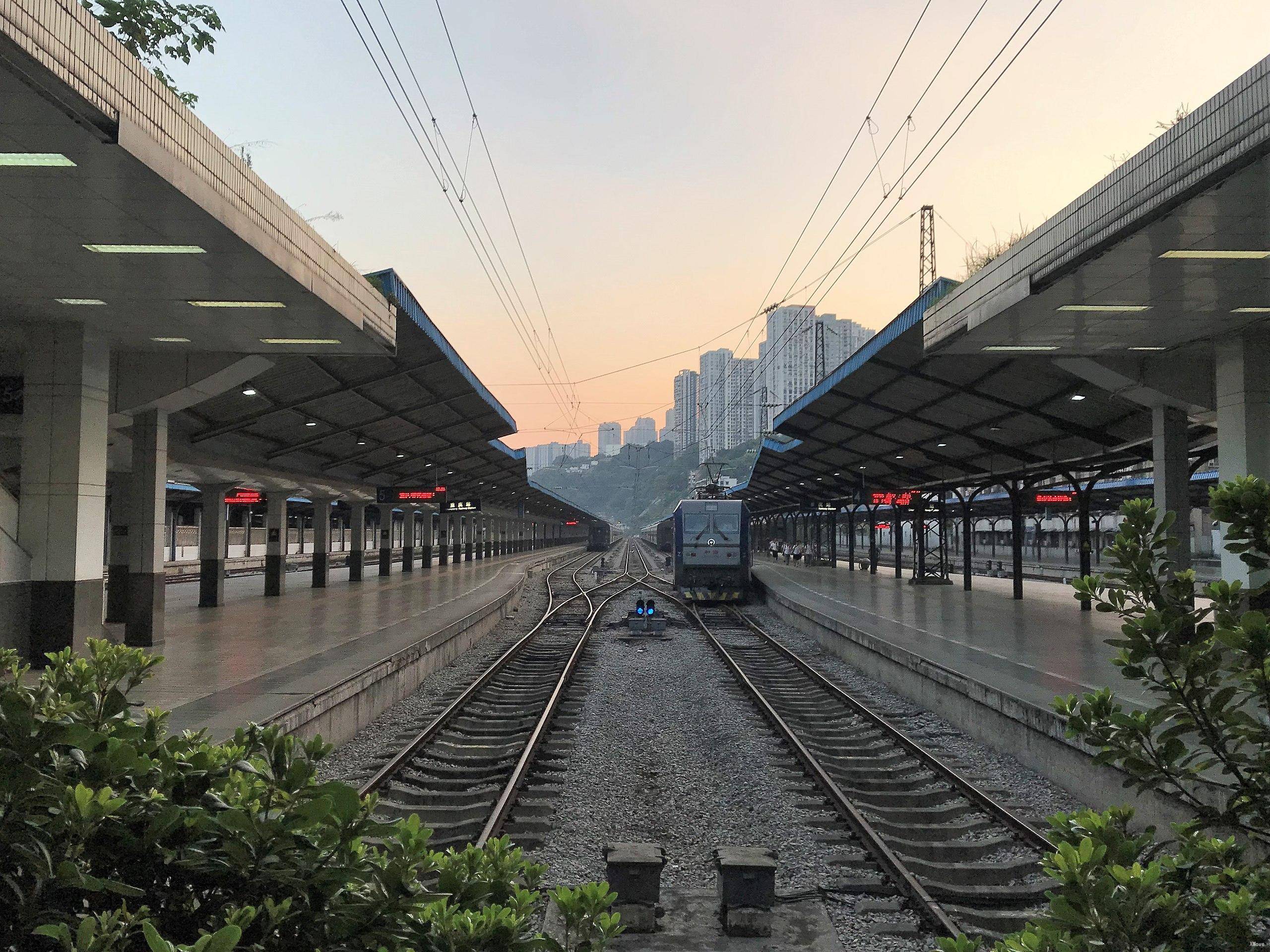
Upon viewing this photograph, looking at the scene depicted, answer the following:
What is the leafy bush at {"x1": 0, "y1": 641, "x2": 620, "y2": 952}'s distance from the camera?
1727mm

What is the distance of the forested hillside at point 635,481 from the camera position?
78812 mm

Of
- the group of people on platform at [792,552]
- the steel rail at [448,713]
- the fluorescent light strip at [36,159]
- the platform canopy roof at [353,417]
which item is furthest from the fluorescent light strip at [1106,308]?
the group of people on platform at [792,552]

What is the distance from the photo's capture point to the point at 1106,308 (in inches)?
409

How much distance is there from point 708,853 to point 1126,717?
4.88 meters

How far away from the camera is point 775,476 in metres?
38.7

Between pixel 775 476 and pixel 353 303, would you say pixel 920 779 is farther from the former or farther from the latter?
pixel 775 476

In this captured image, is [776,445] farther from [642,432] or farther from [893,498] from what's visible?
[642,432]

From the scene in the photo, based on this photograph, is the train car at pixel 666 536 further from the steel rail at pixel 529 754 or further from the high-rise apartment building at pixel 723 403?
the steel rail at pixel 529 754

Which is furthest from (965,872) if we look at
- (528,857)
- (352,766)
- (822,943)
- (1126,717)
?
(352,766)

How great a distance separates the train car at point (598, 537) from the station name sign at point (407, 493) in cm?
5518

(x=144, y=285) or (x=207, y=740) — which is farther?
(x=144, y=285)

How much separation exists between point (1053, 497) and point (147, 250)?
888 inches

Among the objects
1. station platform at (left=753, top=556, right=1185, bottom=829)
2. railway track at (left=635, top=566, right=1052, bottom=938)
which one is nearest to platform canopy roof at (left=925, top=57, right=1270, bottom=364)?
station platform at (left=753, top=556, right=1185, bottom=829)

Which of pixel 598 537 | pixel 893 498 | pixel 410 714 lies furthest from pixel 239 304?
pixel 598 537
